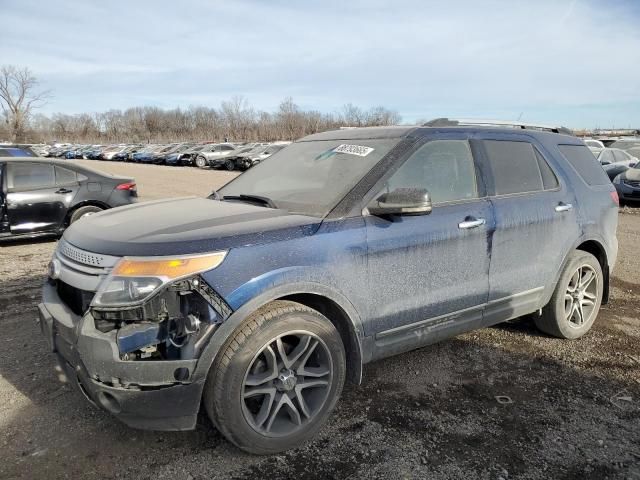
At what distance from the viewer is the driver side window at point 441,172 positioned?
3334 millimetres

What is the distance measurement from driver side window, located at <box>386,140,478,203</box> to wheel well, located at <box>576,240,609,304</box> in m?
1.58

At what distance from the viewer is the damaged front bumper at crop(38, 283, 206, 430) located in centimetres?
243

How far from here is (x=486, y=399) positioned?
3438 millimetres

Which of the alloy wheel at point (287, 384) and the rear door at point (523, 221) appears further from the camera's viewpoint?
the rear door at point (523, 221)

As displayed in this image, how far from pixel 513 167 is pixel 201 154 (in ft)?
114

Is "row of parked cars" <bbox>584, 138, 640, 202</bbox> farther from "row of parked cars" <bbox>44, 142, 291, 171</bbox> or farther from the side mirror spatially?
"row of parked cars" <bbox>44, 142, 291, 171</bbox>

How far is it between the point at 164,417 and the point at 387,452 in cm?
123

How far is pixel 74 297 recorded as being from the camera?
2.80m

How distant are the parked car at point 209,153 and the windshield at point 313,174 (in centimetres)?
3237

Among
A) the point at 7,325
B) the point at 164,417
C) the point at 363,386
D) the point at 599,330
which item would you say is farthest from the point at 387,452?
the point at 7,325

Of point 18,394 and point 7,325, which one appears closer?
point 18,394

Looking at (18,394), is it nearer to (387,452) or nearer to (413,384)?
(387,452)

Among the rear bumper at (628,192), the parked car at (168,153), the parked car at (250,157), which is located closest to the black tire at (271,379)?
the rear bumper at (628,192)

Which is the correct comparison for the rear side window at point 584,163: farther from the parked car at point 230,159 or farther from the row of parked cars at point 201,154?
the parked car at point 230,159
